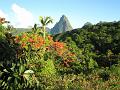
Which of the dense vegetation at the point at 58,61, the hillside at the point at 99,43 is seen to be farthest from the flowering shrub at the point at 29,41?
the hillside at the point at 99,43

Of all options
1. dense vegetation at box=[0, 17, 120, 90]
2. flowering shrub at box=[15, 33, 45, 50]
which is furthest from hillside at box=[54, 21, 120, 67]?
flowering shrub at box=[15, 33, 45, 50]

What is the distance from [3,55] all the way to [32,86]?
4516 mm

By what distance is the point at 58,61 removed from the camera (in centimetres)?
5388

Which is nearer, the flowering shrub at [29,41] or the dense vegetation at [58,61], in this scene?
the dense vegetation at [58,61]

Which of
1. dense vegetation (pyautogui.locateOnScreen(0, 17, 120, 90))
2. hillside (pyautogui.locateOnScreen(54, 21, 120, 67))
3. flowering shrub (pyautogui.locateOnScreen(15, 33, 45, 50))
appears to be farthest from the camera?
hillside (pyautogui.locateOnScreen(54, 21, 120, 67))

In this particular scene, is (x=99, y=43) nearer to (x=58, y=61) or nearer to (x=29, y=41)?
(x=58, y=61)

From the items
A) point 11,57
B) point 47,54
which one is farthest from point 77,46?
point 11,57

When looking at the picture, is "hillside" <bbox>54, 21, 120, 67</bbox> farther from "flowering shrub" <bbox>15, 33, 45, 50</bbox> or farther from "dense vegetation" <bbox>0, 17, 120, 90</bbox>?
"flowering shrub" <bbox>15, 33, 45, 50</bbox>

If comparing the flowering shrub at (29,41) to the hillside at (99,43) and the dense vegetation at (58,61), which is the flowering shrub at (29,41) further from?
the hillside at (99,43)

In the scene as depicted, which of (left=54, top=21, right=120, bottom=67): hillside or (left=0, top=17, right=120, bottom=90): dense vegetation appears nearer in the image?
(left=0, top=17, right=120, bottom=90): dense vegetation

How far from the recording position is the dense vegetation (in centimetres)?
2457

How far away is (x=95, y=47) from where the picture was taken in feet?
257

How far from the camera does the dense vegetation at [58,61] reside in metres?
24.6

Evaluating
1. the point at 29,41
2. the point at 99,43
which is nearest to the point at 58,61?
the point at 29,41
